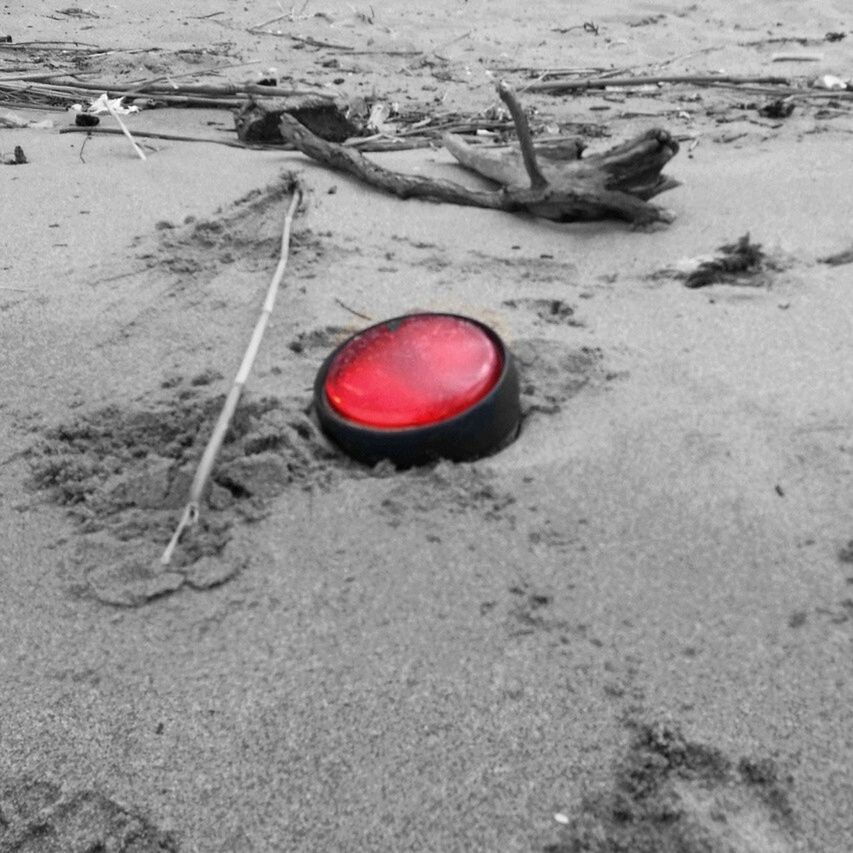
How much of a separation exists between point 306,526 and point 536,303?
92 cm

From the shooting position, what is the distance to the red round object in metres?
1.40

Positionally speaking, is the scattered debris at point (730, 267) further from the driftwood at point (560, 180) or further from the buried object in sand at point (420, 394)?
the buried object in sand at point (420, 394)

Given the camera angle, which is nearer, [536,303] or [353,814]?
[353,814]

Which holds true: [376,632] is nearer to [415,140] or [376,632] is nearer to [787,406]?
[787,406]

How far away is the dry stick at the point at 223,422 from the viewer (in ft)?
4.38

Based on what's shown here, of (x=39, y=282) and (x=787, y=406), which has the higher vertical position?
(x=39, y=282)

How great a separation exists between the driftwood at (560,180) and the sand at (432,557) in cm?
8

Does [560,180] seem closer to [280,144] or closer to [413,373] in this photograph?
[280,144]

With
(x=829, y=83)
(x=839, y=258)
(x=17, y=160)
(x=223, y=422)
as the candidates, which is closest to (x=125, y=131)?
Result: (x=17, y=160)

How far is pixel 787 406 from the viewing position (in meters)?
1.62

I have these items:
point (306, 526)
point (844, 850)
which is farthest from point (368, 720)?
point (844, 850)

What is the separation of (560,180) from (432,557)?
1.58 metres

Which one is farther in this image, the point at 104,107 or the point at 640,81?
the point at 640,81

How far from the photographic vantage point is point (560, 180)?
2.55 m
